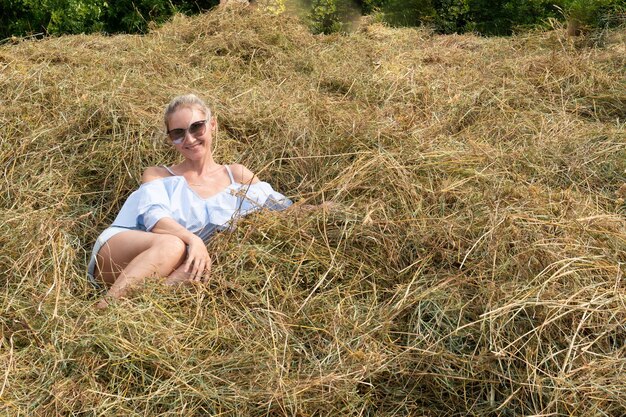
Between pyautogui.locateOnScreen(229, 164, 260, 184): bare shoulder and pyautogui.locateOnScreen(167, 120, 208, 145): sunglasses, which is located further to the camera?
pyautogui.locateOnScreen(229, 164, 260, 184): bare shoulder

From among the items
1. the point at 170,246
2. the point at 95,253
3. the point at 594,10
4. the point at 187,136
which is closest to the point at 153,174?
the point at 187,136

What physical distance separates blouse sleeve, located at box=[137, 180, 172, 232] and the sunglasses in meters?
0.25

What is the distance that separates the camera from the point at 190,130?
3.66 metres

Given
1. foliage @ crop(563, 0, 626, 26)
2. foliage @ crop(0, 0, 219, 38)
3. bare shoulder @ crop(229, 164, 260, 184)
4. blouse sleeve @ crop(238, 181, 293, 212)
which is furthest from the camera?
foliage @ crop(0, 0, 219, 38)

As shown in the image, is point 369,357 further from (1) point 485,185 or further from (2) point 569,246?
(1) point 485,185

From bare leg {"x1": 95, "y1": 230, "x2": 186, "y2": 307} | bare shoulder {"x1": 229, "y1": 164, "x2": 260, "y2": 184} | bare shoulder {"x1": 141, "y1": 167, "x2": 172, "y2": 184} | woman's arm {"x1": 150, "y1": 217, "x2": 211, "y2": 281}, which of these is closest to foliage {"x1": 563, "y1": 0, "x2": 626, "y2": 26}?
bare shoulder {"x1": 229, "y1": 164, "x2": 260, "y2": 184}

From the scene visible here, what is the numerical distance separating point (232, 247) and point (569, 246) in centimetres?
139

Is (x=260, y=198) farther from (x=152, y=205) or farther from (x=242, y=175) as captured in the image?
(x=152, y=205)

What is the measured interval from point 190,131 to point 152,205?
0.44m

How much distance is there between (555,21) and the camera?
632 centimetres

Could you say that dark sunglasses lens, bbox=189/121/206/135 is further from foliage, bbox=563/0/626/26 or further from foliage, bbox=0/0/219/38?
foliage, bbox=0/0/219/38

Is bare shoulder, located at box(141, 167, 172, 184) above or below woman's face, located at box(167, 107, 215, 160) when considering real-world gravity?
below

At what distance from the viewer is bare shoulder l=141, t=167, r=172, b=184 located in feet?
12.0

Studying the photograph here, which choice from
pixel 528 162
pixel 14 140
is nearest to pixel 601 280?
pixel 528 162
